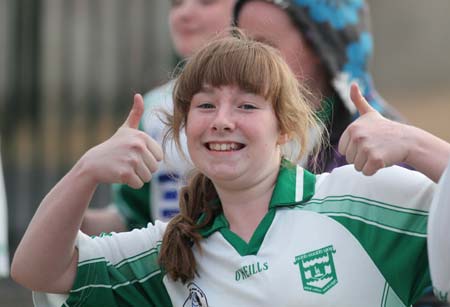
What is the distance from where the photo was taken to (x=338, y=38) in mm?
3332

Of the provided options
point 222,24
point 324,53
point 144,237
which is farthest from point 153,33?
point 144,237

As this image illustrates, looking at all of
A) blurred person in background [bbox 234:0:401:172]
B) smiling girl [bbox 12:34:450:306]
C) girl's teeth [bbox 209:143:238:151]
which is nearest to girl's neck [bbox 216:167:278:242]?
smiling girl [bbox 12:34:450:306]

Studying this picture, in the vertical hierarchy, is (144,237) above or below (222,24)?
below

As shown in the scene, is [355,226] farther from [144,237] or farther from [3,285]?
[3,285]

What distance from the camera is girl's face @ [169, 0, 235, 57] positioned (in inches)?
149

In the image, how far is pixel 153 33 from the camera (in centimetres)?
714

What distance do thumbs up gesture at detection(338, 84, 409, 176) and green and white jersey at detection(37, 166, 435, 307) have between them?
4.5 inches

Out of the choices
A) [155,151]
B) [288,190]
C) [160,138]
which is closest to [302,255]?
[288,190]

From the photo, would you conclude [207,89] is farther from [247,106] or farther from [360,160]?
[360,160]

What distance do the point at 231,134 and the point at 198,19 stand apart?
1453 mm

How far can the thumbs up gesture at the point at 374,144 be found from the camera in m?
2.22

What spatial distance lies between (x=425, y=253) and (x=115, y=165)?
680mm

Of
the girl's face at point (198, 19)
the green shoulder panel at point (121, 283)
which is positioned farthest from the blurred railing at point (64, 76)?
the green shoulder panel at point (121, 283)

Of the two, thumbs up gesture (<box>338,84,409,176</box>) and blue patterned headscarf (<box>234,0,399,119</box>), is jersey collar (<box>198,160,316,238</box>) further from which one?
blue patterned headscarf (<box>234,0,399,119</box>)
